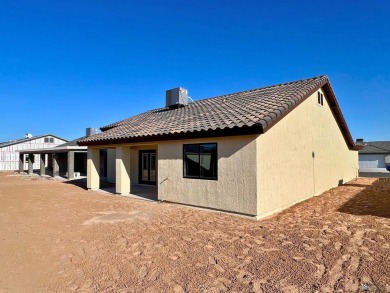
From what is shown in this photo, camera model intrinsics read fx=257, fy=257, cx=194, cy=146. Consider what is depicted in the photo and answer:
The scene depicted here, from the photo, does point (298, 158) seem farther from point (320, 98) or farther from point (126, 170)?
point (126, 170)

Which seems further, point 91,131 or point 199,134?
point 91,131

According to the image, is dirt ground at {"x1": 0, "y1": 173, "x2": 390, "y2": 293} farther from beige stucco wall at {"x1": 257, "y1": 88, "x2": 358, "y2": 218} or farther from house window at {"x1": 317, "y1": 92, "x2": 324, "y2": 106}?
house window at {"x1": 317, "y1": 92, "x2": 324, "y2": 106}

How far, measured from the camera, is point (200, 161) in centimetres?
901

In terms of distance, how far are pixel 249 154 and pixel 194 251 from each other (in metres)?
3.57

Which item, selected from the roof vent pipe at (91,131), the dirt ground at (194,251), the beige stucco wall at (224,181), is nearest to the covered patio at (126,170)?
the beige stucco wall at (224,181)

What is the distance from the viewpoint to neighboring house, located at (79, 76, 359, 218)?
7715mm

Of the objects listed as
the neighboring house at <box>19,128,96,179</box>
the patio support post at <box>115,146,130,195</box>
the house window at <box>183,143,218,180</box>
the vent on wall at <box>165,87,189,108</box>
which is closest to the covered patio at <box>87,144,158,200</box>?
the patio support post at <box>115,146,130,195</box>

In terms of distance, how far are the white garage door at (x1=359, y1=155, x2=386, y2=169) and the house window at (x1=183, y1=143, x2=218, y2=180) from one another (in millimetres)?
43028

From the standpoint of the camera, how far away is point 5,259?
4.71 meters

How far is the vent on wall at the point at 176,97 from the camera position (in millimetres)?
16078

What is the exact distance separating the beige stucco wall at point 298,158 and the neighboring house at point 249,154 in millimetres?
29

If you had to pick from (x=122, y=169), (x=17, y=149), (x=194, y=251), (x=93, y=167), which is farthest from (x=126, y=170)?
(x=17, y=149)

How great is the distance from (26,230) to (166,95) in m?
12.0

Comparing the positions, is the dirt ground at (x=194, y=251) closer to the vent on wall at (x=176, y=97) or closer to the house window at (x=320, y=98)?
the house window at (x=320, y=98)
